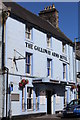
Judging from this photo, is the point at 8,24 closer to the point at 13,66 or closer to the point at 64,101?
the point at 13,66

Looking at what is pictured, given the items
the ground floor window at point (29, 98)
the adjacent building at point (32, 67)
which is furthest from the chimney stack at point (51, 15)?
the ground floor window at point (29, 98)

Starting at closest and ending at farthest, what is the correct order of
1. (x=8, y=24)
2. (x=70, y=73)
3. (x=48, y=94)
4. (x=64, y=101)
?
(x=8, y=24)
(x=48, y=94)
(x=64, y=101)
(x=70, y=73)

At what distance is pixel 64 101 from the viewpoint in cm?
2544

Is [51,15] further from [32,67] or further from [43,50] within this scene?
[32,67]

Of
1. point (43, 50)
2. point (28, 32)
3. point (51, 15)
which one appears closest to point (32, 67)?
point (43, 50)

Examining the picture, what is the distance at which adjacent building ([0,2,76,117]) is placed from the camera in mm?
17616

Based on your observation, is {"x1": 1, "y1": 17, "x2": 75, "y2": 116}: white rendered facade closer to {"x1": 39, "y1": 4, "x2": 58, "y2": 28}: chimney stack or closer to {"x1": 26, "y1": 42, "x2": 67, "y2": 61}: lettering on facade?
{"x1": 26, "y1": 42, "x2": 67, "y2": 61}: lettering on facade

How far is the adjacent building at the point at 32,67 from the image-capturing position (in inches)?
694

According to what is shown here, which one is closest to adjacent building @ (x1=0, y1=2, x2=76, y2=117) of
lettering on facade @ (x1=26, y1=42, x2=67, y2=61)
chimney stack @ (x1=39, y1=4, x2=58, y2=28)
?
lettering on facade @ (x1=26, y1=42, x2=67, y2=61)

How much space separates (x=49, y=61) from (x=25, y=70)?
13.8 feet

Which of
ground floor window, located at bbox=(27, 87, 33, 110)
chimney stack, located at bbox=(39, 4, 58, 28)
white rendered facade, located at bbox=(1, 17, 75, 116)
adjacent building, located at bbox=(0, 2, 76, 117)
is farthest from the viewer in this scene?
chimney stack, located at bbox=(39, 4, 58, 28)

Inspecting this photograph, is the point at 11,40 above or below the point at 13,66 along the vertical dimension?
above

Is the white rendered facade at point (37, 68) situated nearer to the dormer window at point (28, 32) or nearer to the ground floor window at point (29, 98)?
the ground floor window at point (29, 98)

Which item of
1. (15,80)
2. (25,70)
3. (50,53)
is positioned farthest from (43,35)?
(15,80)
